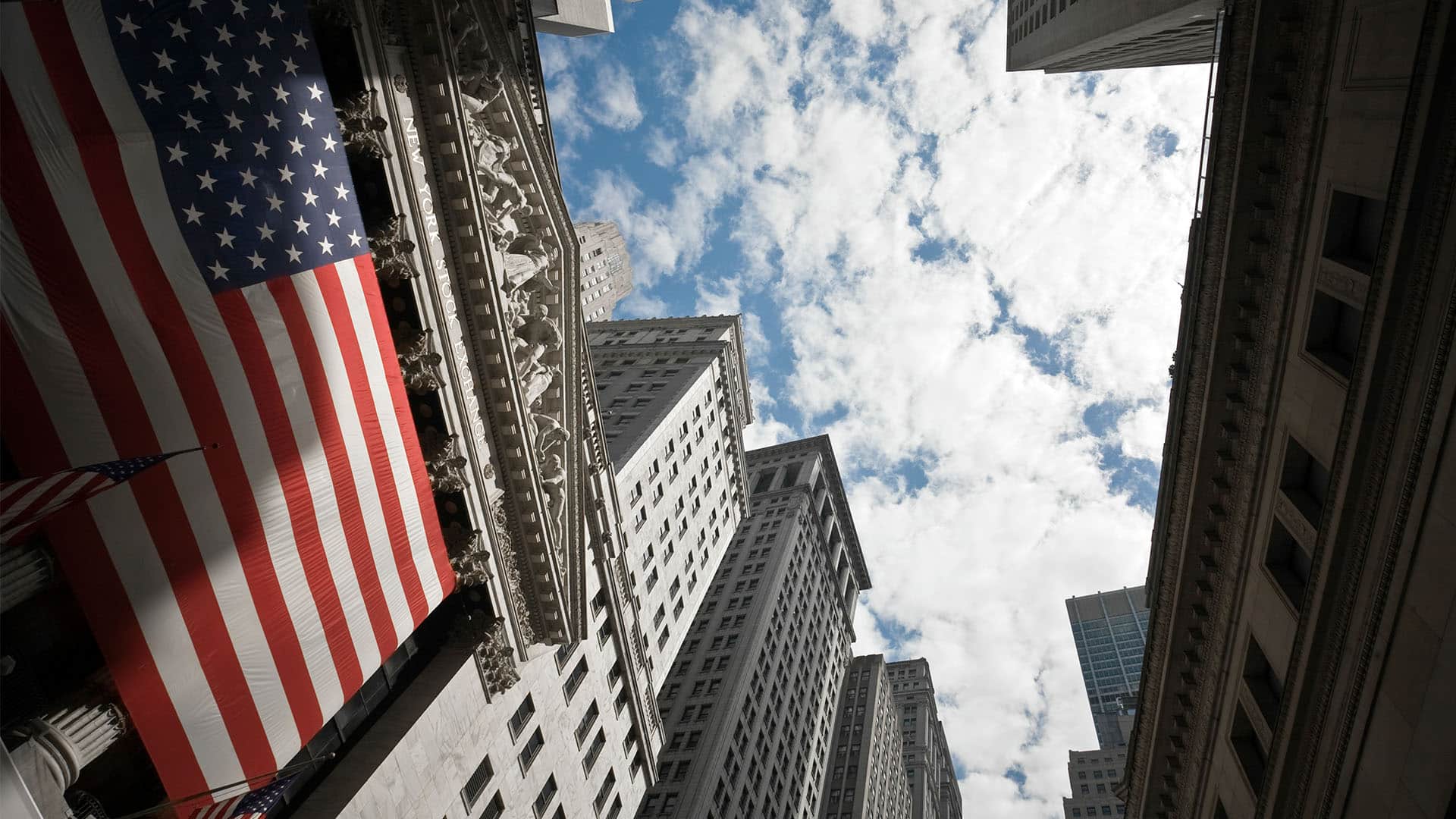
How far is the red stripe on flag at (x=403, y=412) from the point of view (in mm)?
21984

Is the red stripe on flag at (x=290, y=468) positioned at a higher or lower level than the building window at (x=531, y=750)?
higher

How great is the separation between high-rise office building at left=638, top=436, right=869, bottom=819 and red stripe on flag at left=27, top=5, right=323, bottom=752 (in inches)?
2301

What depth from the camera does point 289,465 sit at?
18.4 m

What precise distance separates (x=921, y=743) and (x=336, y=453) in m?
180

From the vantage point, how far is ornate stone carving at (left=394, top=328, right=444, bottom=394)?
1016 inches

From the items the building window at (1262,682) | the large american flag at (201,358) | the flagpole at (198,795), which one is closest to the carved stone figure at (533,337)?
the large american flag at (201,358)

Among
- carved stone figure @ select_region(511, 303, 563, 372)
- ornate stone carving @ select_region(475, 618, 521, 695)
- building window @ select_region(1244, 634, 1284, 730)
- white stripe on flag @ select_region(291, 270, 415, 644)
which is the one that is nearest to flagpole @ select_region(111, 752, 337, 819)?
white stripe on flag @ select_region(291, 270, 415, 644)

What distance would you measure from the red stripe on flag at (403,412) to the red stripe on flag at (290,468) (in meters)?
4.24

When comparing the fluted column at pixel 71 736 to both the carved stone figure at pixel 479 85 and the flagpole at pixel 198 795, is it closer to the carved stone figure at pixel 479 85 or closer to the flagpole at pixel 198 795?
the flagpole at pixel 198 795

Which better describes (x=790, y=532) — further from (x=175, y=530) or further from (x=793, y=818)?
(x=175, y=530)

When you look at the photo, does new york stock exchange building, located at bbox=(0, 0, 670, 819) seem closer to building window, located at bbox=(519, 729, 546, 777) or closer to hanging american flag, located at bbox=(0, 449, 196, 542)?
building window, located at bbox=(519, 729, 546, 777)

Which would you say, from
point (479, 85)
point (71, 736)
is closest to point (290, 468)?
point (71, 736)

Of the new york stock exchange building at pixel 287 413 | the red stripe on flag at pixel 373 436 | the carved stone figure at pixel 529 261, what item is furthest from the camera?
the carved stone figure at pixel 529 261

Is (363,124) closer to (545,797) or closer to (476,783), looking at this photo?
(476,783)
